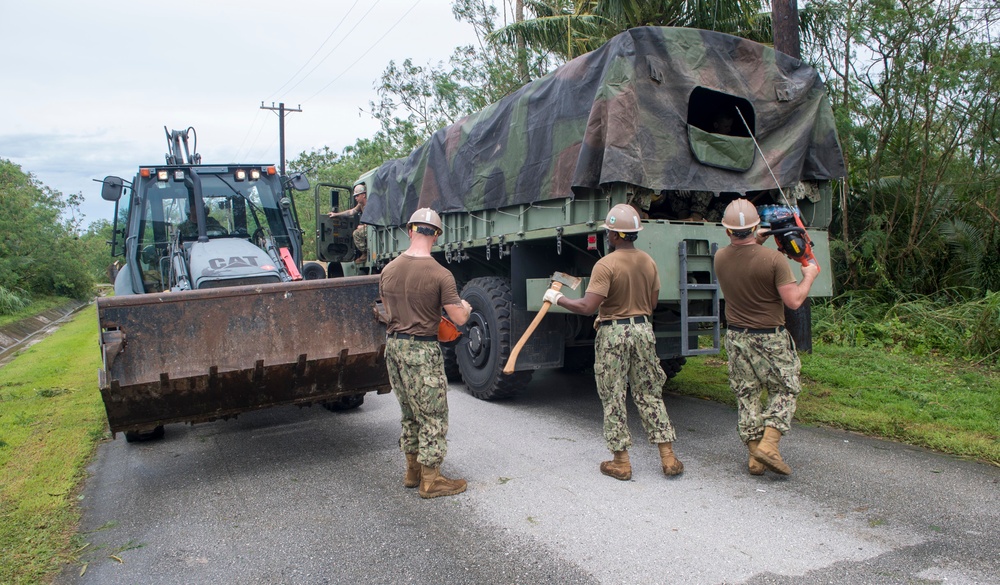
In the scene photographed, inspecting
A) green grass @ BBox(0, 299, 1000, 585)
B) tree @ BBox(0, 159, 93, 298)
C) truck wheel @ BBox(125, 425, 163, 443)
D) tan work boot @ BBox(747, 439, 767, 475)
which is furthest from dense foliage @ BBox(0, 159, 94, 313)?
tan work boot @ BBox(747, 439, 767, 475)

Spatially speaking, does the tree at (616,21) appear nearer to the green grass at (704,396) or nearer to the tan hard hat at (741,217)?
the green grass at (704,396)

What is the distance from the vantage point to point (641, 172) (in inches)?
229

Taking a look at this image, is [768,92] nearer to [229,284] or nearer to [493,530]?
[493,530]

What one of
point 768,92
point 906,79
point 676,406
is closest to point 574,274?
point 676,406

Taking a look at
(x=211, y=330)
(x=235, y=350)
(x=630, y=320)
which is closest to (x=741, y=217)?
(x=630, y=320)

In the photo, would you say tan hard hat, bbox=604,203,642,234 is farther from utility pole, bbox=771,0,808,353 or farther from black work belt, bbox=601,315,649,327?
utility pole, bbox=771,0,808,353

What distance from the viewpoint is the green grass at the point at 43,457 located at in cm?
394

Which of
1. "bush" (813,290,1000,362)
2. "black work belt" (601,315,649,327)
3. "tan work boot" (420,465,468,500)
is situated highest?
"black work belt" (601,315,649,327)

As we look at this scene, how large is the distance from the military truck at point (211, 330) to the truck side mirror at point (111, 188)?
1cm

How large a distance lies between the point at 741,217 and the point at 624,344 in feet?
3.77

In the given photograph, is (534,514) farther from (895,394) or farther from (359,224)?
(359,224)

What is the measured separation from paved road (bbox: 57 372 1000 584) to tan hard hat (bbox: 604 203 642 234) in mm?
1699

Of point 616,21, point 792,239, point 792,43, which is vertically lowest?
point 792,239

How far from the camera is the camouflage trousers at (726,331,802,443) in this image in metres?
4.75
